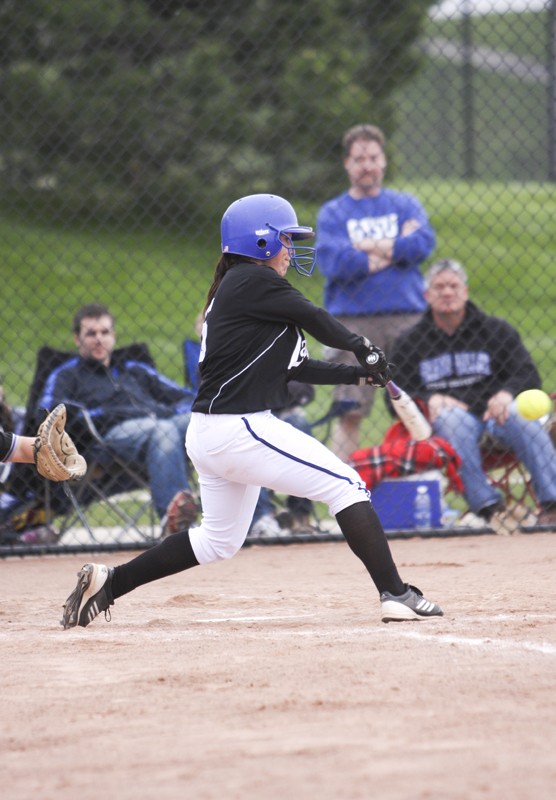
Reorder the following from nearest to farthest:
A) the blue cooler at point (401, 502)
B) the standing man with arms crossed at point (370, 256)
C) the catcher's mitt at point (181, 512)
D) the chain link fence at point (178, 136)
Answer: the catcher's mitt at point (181, 512) < the blue cooler at point (401, 502) < the standing man with arms crossed at point (370, 256) < the chain link fence at point (178, 136)

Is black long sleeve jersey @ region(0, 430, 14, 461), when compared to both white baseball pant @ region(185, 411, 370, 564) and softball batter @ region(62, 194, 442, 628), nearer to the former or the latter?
softball batter @ region(62, 194, 442, 628)

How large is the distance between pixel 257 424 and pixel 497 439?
8.41 ft

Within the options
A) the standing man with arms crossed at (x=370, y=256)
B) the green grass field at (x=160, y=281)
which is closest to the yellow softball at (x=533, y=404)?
the standing man with arms crossed at (x=370, y=256)

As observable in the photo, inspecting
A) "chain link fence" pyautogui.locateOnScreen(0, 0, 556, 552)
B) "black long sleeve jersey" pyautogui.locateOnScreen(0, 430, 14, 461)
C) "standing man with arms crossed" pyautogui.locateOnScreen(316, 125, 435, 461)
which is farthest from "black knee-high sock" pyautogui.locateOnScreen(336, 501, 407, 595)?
"chain link fence" pyautogui.locateOnScreen(0, 0, 556, 552)

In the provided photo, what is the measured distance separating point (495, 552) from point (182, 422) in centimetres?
171

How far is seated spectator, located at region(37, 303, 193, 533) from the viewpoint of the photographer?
639 centimetres

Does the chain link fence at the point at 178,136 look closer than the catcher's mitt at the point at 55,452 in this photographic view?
No

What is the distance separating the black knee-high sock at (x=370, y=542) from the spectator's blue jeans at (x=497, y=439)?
7.52 feet

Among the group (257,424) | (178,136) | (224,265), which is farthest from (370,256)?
(178,136)

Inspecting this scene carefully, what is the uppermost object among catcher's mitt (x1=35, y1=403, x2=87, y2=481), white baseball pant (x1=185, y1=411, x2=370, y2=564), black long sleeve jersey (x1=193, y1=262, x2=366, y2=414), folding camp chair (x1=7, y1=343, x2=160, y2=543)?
black long sleeve jersey (x1=193, y1=262, x2=366, y2=414)

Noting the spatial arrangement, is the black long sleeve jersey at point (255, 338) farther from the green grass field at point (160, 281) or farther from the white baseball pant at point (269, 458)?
the green grass field at point (160, 281)

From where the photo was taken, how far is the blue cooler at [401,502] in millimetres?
6500

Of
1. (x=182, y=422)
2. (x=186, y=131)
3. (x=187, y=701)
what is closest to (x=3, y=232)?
(x=186, y=131)

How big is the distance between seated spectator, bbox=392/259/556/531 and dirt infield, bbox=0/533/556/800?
1.24 m
